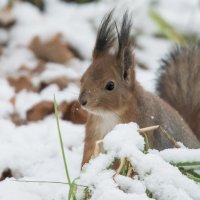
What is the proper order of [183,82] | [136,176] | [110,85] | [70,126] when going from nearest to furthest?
[136,176] < [110,85] < [70,126] < [183,82]

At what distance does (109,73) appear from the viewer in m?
2.71

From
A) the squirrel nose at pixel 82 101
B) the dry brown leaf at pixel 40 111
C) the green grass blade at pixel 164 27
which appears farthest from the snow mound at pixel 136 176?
the green grass blade at pixel 164 27

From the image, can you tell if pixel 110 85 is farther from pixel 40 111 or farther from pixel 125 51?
pixel 40 111

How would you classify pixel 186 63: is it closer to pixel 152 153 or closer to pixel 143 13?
pixel 152 153

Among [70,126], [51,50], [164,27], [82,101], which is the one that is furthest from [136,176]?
[164,27]

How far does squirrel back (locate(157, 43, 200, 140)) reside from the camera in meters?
3.32

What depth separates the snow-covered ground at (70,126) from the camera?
190 centimetres

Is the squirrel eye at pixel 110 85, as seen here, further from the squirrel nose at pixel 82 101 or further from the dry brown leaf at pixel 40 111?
the dry brown leaf at pixel 40 111

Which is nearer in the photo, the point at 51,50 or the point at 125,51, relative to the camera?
the point at 125,51

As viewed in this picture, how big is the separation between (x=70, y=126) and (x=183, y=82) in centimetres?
58

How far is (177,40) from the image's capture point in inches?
175

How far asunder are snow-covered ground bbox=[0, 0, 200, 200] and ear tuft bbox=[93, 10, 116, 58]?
471 mm

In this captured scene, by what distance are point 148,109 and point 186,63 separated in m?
0.75

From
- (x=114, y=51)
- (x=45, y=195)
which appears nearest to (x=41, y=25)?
(x=114, y=51)
